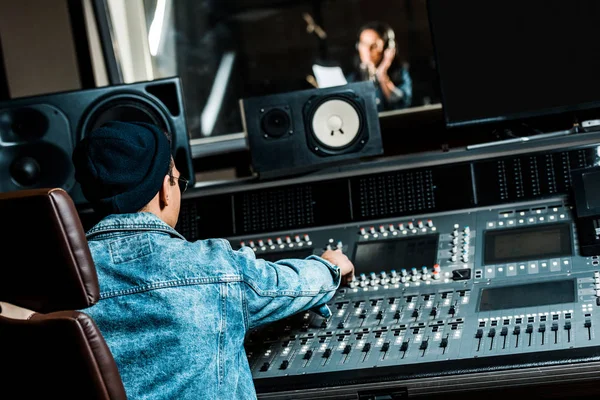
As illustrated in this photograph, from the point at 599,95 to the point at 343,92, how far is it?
0.78m

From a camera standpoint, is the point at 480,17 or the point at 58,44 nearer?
the point at 480,17

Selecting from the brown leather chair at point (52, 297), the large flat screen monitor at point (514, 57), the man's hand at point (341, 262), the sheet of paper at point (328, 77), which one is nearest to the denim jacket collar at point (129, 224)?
the brown leather chair at point (52, 297)

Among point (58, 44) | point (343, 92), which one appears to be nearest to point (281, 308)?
point (343, 92)

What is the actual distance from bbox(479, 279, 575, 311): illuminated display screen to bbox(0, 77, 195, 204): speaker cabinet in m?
1.18

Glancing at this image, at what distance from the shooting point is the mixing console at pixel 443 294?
192 centimetres

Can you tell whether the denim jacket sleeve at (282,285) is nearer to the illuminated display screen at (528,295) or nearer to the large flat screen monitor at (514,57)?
the illuminated display screen at (528,295)

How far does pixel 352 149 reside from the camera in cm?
270

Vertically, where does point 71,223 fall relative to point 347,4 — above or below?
below

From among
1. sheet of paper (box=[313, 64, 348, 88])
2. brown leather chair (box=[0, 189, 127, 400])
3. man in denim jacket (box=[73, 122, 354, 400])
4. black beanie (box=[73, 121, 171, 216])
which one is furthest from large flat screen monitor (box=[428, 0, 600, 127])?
brown leather chair (box=[0, 189, 127, 400])

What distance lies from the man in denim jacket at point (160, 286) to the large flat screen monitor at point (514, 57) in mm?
1059

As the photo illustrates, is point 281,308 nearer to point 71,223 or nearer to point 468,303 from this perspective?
point 468,303

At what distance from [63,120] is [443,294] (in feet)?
4.59

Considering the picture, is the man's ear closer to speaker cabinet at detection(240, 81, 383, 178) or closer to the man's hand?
the man's hand

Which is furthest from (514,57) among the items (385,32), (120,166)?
(385,32)
